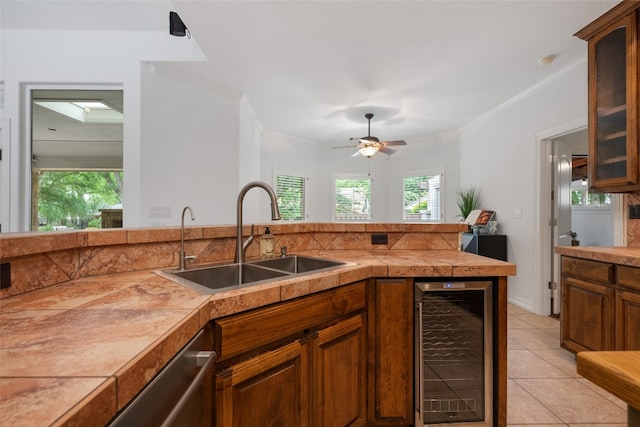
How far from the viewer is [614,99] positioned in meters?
2.26

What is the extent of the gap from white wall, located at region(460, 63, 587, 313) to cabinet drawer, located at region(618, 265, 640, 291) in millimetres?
1561

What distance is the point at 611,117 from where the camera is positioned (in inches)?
89.9

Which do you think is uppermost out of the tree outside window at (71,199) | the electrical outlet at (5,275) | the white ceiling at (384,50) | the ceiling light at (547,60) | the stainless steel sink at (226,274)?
the white ceiling at (384,50)

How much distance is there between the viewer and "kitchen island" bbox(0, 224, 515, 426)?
0.44m

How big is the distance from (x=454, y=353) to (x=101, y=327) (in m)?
1.53

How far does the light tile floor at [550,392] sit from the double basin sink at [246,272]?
4.82 feet

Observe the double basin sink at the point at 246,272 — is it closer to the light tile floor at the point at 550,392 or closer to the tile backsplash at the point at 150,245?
the tile backsplash at the point at 150,245

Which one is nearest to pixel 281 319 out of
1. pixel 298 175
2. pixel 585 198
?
pixel 298 175

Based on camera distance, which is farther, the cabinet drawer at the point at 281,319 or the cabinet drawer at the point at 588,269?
the cabinet drawer at the point at 588,269

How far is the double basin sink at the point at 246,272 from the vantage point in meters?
1.37

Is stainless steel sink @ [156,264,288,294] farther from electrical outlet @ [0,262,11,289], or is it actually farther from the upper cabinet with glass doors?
the upper cabinet with glass doors

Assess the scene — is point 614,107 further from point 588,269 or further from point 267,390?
point 267,390

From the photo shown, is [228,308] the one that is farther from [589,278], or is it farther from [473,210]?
[473,210]

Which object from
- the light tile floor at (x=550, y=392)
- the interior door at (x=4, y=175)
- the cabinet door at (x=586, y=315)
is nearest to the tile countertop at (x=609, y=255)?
the cabinet door at (x=586, y=315)
